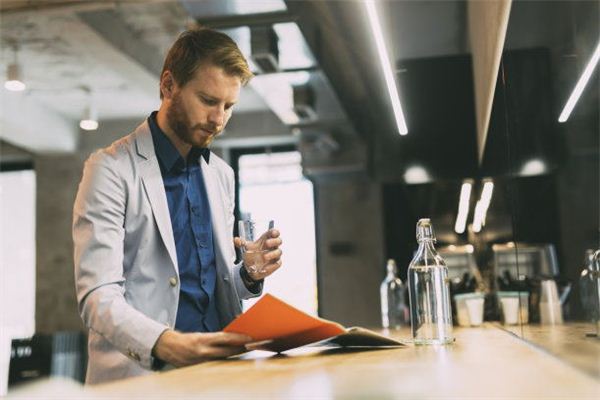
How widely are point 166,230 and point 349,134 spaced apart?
389 centimetres

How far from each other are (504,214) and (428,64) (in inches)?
78.7

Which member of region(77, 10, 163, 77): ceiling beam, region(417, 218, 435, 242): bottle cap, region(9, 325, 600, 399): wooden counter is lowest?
region(9, 325, 600, 399): wooden counter

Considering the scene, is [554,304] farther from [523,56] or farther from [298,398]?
[298,398]

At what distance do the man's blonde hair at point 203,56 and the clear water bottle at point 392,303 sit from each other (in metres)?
2.33

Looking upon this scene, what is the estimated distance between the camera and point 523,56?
1.83 m

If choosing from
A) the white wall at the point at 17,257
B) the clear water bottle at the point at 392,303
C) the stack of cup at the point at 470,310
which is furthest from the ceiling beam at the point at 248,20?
the white wall at the point at 17,257

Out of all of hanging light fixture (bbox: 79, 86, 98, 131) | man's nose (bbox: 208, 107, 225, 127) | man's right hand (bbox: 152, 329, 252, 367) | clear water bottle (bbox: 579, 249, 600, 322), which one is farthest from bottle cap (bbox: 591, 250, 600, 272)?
hanging light fixture (bbox: 79, 86, 98, 131)

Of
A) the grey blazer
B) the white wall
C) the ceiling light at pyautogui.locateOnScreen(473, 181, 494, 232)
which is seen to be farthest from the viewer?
the white wall

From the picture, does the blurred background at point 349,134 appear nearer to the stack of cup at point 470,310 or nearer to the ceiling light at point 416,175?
the ceiling light at point 416,175

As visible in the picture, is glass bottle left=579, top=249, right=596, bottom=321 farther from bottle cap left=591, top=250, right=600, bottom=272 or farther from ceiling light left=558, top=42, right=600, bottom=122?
ceiling light left=558, top=42, right=600, bottom=122

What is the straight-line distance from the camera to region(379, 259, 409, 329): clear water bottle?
13.1ft

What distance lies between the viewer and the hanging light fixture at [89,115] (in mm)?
7266

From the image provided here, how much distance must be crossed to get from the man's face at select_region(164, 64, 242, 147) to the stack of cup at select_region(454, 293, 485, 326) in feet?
6.27

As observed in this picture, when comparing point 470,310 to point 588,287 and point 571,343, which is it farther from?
point 571,343
